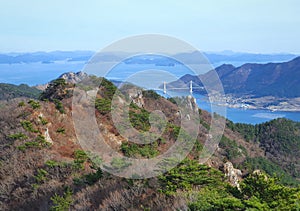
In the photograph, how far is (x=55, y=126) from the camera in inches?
549

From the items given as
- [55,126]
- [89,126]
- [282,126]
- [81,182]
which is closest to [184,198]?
[81,182]

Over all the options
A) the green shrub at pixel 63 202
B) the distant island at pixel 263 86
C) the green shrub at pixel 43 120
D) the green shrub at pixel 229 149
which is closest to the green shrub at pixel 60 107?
the green shrub at pixel 43 120

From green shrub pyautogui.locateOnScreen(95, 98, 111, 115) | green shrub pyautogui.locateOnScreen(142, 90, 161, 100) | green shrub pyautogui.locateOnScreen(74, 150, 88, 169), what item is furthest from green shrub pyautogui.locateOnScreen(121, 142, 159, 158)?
green shrub pyautogui.locateOnScreen(142, 90, 161, 100)

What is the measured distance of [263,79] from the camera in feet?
351

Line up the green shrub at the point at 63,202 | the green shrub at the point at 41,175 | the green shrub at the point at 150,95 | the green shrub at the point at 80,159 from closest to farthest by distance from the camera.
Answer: the green shrub at the point at 63,202
the green shrub at the point at 41,175
the green shrub at the point at 80,159
the green shrub at the point at 150,95

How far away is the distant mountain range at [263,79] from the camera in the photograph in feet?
316

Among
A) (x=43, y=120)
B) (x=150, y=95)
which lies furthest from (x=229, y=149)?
(x=43, y=120)

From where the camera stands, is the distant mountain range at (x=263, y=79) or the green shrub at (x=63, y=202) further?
the distant mountain range at (x=263, y=79)

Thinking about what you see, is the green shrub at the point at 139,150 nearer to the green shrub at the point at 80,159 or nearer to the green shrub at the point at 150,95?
the green shrub at the point at 80,159

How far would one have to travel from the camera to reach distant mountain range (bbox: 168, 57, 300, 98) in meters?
96.4

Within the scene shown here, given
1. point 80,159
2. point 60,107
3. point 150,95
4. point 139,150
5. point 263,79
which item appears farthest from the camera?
point 263,79

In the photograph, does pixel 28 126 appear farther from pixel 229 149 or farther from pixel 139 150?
pixel 229 149

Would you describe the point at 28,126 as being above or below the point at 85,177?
above

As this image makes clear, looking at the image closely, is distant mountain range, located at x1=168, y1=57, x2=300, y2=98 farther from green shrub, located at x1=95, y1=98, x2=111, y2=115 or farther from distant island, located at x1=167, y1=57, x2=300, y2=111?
green shrub, located at x1=95, y1=98, x2=111, y2=115
